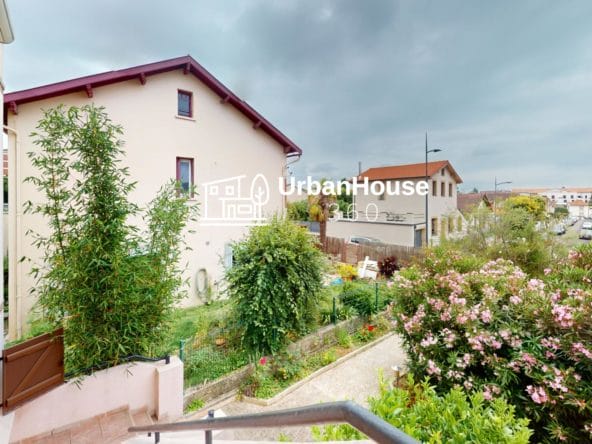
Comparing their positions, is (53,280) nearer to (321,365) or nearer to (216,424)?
(216,424)

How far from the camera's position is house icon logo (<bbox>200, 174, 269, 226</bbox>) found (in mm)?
10164

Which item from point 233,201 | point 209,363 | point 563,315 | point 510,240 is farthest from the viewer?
point 233,201

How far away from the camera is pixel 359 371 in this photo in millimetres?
6223

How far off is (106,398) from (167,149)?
718cm

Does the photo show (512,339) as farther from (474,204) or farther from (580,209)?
(580,209)

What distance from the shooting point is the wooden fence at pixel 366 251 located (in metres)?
15.2

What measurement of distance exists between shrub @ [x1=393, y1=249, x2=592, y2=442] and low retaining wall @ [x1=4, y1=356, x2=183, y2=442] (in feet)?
12.9

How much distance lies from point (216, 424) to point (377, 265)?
14.2m

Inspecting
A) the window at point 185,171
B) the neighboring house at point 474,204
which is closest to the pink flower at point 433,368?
the window at point 185,171

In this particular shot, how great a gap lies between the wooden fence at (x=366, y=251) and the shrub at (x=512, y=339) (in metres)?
10.1

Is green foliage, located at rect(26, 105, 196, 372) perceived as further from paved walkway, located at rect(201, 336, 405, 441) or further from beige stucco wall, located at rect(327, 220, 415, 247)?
beige stucco wall, located at rect(327, 220, 415, 247)

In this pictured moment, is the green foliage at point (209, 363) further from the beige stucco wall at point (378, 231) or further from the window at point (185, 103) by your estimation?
the beige stucco wall at point (378, 231)

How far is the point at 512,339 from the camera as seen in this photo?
12.1 feet

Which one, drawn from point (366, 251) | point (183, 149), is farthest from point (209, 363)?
point (366, 251)
